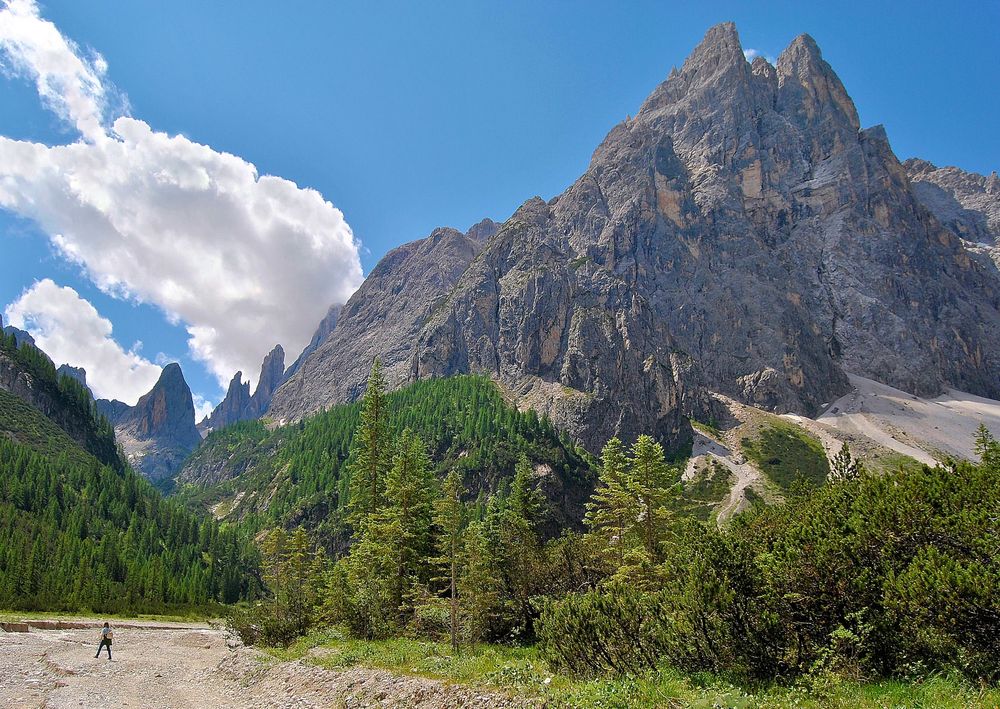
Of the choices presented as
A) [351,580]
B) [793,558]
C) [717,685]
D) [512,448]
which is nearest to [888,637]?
[793,558]

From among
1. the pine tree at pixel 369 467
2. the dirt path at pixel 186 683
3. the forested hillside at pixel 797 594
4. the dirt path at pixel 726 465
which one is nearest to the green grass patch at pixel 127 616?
the dirt path at pixel 186 683

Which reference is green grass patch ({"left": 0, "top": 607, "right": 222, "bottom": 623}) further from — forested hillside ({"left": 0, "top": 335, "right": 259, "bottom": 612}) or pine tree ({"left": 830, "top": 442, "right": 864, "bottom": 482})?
pine tree ({"left": 830, "top": 442, "right": 864, "bottom": 482})

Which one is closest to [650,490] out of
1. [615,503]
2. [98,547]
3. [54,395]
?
[615,503]

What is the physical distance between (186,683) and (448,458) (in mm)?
121846

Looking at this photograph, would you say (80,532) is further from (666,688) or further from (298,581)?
(666,688)

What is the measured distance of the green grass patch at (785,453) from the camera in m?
165

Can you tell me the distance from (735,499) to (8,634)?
151552 mm

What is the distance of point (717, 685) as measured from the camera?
1302cm

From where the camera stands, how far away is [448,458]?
5886 inches

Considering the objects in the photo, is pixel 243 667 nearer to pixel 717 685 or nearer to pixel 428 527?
pixel 428 527

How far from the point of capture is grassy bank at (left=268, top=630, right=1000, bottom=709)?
1024 cm

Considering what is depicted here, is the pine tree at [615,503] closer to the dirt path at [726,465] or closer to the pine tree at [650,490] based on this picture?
the pine tree at [650,490]

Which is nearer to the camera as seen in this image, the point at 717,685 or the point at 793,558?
the point at 717,685

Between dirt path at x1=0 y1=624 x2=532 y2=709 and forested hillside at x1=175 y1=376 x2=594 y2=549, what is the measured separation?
91.8 meters
